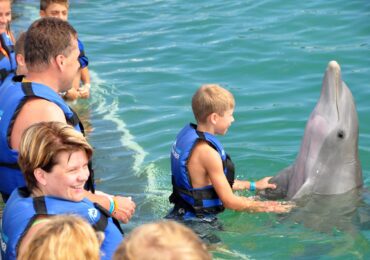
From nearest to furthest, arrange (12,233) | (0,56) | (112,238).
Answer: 1. (12,233)
2. (112,238)
3. (0,56)

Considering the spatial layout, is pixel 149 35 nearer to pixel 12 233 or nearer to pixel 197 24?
pixel 197 24

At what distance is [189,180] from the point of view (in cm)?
697

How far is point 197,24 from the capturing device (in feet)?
49.9

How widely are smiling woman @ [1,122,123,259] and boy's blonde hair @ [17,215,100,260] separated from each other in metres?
0.80

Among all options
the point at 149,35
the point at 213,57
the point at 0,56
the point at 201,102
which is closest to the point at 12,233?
the point at 201,102

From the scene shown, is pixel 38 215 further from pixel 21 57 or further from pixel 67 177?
pixel 21 57

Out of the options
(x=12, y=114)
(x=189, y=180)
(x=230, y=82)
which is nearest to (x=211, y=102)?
(x=189, y=180)

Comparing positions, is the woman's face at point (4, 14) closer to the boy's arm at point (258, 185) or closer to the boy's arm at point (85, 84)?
the boy's arm at point (85, 84)

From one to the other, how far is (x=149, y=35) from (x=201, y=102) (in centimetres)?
829

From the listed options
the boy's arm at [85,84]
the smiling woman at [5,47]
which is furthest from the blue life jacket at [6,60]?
the boy's arm at [85,84]

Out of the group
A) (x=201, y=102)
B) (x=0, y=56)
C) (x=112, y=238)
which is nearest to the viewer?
(x=112, y=238)

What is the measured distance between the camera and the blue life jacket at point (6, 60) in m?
8.68

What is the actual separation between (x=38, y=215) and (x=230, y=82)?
783 cm

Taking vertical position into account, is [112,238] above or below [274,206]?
above
